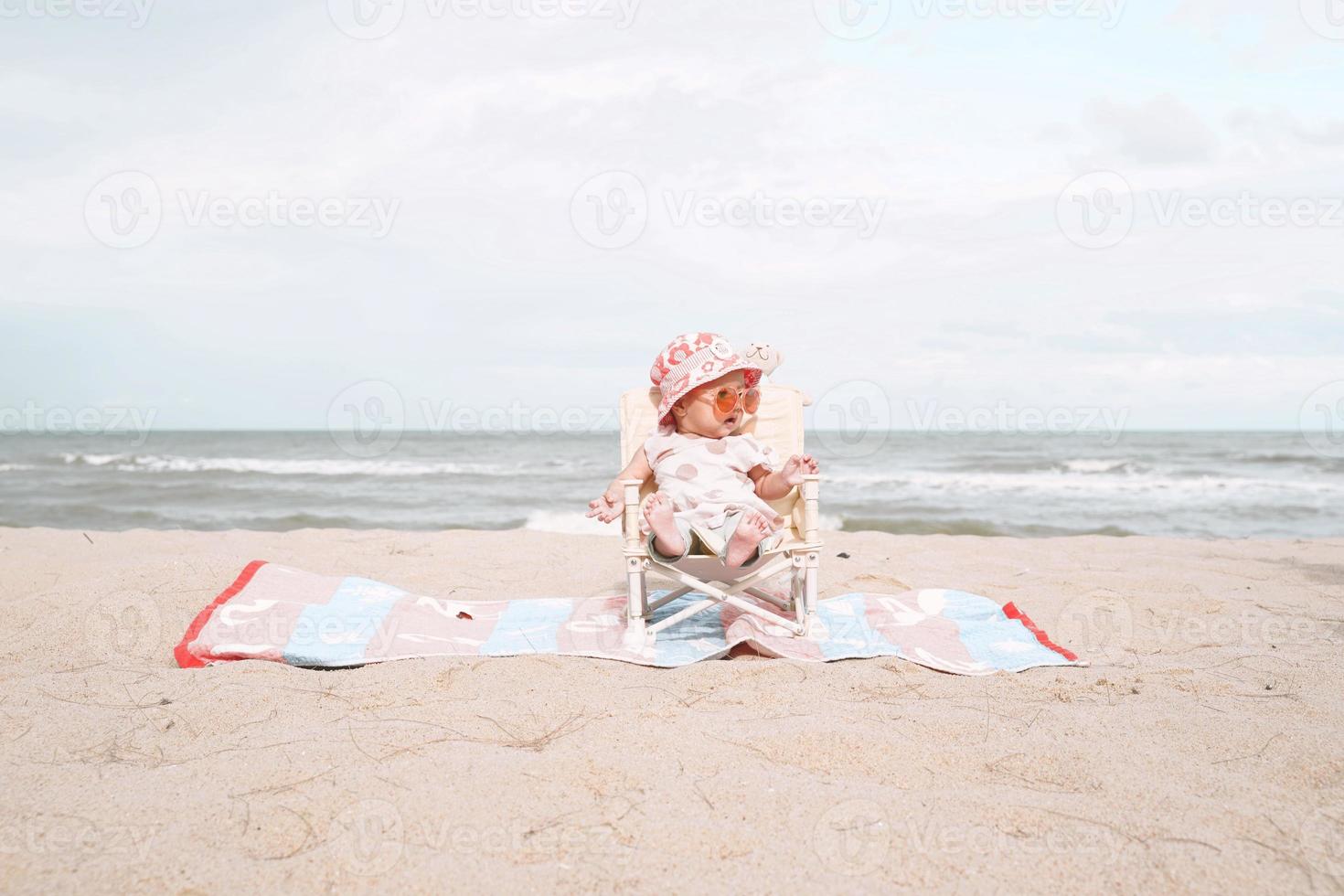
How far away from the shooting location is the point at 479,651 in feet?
11.7

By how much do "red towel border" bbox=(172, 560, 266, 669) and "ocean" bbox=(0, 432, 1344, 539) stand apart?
5145 mm

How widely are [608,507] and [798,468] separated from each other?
87cm

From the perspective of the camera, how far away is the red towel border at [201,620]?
336 cm

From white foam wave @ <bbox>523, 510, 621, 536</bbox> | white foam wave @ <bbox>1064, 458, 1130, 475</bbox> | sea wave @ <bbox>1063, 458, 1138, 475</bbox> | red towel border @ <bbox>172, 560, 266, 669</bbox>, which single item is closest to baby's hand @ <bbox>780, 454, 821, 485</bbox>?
red towel border @ <bbox>172, 560, 266, 669</bbox>

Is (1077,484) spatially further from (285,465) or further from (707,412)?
(285,465)

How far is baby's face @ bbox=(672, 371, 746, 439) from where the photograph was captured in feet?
13.3

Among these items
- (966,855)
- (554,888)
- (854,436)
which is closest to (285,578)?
(554,888)

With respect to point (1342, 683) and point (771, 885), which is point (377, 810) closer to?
point (771, 885)

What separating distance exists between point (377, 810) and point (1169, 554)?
19.8 ft

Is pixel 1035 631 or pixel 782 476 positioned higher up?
pixel 782 476

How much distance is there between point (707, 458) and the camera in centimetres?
407

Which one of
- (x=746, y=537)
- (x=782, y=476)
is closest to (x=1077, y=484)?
(x=782, y=476)
